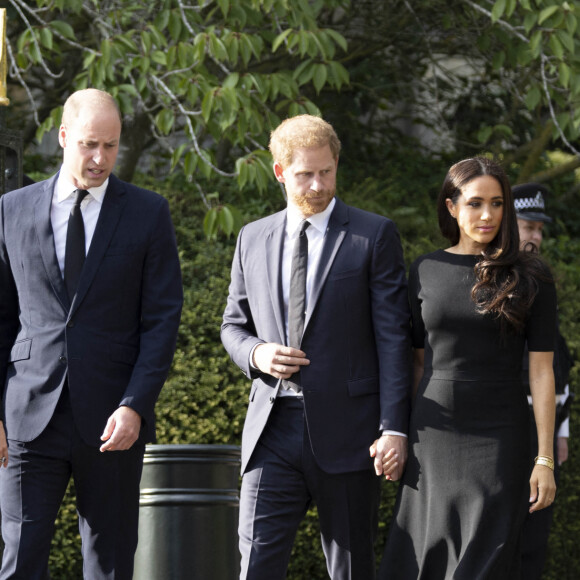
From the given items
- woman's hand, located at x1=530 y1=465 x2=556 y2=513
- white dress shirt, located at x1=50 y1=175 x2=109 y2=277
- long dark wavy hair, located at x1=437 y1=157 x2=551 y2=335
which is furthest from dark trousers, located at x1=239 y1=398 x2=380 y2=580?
white dress shirt, located at x1=50 y1=175 x2=109 y2=277

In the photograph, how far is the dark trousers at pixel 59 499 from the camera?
424cm

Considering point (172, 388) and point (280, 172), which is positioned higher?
point (280, 172)

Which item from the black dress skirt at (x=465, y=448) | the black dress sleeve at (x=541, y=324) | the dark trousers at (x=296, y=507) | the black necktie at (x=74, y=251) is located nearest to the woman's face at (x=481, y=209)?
the black dress skirt at (x=465, y=448)

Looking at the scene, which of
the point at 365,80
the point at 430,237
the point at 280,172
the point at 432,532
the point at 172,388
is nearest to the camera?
the point at 432,532

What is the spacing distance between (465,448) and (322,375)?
25.1 inches

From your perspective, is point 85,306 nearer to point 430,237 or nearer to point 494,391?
point 494,391

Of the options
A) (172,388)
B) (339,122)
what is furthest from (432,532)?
(339,122)

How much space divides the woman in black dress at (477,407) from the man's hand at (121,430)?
1005 mm

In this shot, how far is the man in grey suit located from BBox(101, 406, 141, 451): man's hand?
0.55 meters

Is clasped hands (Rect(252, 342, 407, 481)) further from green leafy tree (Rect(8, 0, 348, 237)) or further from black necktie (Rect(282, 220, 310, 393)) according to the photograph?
green leafy tree (Rect(8, 0, 348, 237))

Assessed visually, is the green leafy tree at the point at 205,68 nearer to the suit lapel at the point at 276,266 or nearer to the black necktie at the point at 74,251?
the suit lapel at the point at 276,266

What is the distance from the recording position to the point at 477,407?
4375mm

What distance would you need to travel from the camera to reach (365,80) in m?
11.2

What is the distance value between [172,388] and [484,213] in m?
3.16
